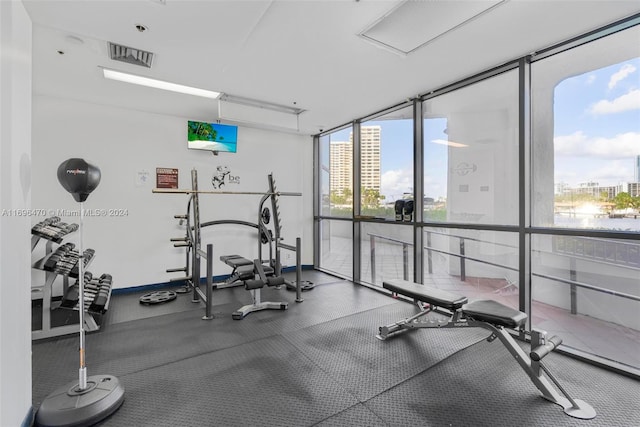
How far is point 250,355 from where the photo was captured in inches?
Result: 102

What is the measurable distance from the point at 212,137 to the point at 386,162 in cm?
289

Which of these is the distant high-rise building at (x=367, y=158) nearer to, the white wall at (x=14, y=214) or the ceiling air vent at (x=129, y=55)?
the ceiling air vent at (x=129, y=55)

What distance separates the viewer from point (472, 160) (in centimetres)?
407

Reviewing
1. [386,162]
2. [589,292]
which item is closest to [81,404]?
[386,162]

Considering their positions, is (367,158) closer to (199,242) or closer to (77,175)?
(199,242)

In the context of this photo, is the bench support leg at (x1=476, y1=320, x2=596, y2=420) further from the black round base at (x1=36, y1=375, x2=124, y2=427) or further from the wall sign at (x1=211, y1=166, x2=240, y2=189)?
the wall sign at (x1=211, y1=166, x2=240, y2=189)

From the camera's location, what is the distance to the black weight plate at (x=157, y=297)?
154 inches

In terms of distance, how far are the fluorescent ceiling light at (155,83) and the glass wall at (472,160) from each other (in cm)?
289

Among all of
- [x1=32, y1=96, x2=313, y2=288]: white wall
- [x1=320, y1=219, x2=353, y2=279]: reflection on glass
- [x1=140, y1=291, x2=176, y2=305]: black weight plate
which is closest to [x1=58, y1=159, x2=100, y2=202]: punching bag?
[x1=140, y1=291, x2=176, y2=305]: black weight plate

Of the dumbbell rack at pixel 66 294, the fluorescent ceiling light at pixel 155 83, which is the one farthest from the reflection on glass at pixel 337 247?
the dumbbell rack at pixel 66 294

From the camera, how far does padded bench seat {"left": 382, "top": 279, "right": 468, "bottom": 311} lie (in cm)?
258

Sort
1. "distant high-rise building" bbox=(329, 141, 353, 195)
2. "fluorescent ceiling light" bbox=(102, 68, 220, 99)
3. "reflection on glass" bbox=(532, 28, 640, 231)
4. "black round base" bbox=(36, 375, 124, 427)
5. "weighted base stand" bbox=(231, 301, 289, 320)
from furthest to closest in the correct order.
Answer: "distant high-rise building" bbox=(329, 141, 353, 195) → "weighted base stand" bbox=(231, 301, 289, 320) → "fluorescent ceiling light" bbox=(102, 68, 220, 99) → "reflection on glass" bbox=(532, 28, 640, 231) → "black round base" bbox=(36, 375, 124, 427)

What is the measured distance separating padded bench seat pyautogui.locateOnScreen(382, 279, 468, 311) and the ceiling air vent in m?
3.38

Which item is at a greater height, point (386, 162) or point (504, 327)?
point (386, 162)
